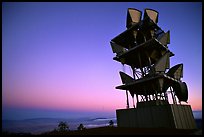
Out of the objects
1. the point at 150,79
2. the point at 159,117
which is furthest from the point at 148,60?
the point at 159,117

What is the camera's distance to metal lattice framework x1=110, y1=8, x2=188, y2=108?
18.3m

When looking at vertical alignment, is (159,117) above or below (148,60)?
below

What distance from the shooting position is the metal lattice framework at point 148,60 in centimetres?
1833

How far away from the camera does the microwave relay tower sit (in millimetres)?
15930

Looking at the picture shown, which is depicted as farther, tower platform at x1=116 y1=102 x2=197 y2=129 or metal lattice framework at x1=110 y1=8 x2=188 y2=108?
metal lattice framework at x1=110 y1=8 x2=188 y2=108

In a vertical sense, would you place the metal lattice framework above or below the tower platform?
above

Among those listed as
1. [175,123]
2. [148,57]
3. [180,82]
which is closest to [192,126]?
[175,123]

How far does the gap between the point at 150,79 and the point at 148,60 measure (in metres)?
4.53

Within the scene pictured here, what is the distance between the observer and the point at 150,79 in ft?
58.7

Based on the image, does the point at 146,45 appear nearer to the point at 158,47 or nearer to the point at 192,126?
the point at 158,47

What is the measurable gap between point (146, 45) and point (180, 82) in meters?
6.75

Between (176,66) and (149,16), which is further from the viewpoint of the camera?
(149,16)

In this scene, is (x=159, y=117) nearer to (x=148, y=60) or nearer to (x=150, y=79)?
(x=150, y=79)

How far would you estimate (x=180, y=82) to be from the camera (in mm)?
19250
